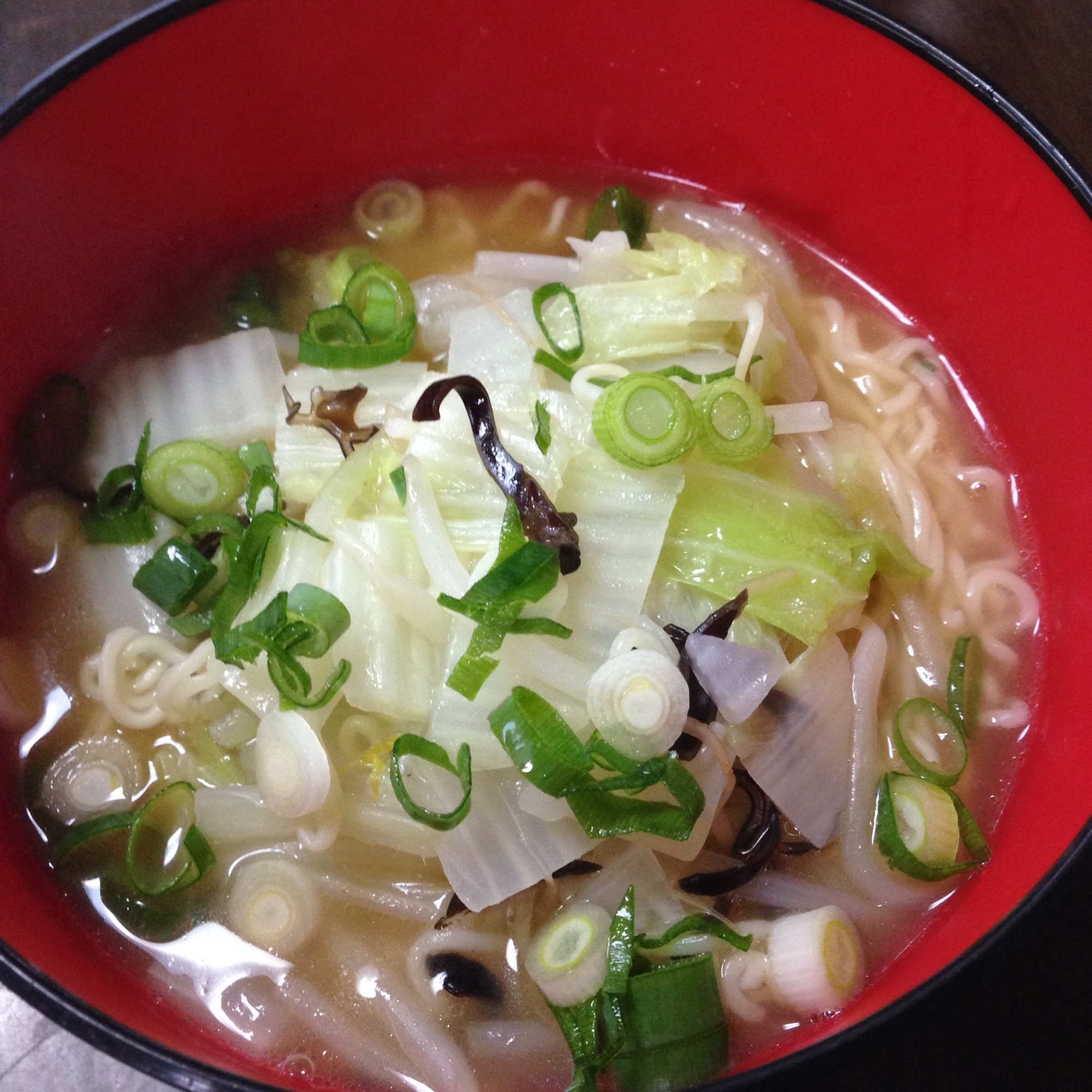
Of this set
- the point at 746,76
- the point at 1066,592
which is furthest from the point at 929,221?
the point at 1066,592

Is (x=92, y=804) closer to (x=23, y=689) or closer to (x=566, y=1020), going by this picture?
(x=23, y=689)

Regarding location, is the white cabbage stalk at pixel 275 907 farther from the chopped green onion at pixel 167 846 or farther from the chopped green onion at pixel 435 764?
the chopped green onion at pixel 435 764

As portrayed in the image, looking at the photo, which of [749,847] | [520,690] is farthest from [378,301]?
[749,847]

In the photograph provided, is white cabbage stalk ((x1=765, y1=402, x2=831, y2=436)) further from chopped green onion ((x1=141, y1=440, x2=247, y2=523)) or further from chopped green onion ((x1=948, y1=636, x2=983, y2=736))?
chopped green onion ((x1=141, y1=440, x2=247, y2=523))

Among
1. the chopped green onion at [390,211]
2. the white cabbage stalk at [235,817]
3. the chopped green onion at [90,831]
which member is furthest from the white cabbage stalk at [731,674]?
the chopped green onion at [390,211]

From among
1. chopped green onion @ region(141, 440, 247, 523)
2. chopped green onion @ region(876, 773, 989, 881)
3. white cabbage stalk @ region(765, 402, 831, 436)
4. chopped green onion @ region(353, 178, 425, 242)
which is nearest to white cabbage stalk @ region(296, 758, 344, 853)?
chopped green onion @ region(141, 440, 247, 523)

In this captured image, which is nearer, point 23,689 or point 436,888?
point 436,888

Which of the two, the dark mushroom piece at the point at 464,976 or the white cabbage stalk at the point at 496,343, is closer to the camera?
the dark mushroom piece at the point at 464,976
